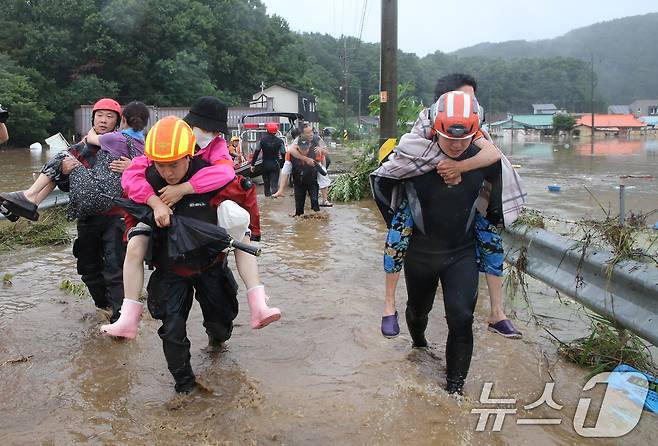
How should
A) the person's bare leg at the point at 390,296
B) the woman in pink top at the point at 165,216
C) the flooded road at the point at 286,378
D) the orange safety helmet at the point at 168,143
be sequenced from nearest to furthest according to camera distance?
the flooded road at the point at 286,378
the orange safety helmet at the point at 168,143
the woman in pink top at the point at 165,216
the person's bare leg at the point at 390,296

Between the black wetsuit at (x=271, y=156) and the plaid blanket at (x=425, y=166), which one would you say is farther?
the black wetsuit at (x=271, y=156)

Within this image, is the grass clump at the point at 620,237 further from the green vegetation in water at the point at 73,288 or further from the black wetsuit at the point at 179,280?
the green vegetation in water at the point at 73,288

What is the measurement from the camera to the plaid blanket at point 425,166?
3727mm

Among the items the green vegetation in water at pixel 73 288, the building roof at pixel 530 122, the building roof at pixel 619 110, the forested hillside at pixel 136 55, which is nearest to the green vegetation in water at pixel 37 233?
the green vegetation in water at pixel 73 288

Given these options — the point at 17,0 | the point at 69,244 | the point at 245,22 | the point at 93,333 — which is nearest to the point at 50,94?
the point at 17,0

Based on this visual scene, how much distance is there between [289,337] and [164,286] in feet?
4.46

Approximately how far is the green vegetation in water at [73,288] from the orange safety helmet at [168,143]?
3.08 metres

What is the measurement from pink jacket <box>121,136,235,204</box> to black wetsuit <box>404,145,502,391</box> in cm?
118

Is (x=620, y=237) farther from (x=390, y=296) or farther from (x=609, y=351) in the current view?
(x=390, y=296)

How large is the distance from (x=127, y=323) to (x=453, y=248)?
6.84ft

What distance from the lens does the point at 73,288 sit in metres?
6.18

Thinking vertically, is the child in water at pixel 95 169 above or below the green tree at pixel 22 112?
below

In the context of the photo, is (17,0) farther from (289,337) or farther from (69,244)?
(289,337)

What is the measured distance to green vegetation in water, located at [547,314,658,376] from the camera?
378 centimetres
